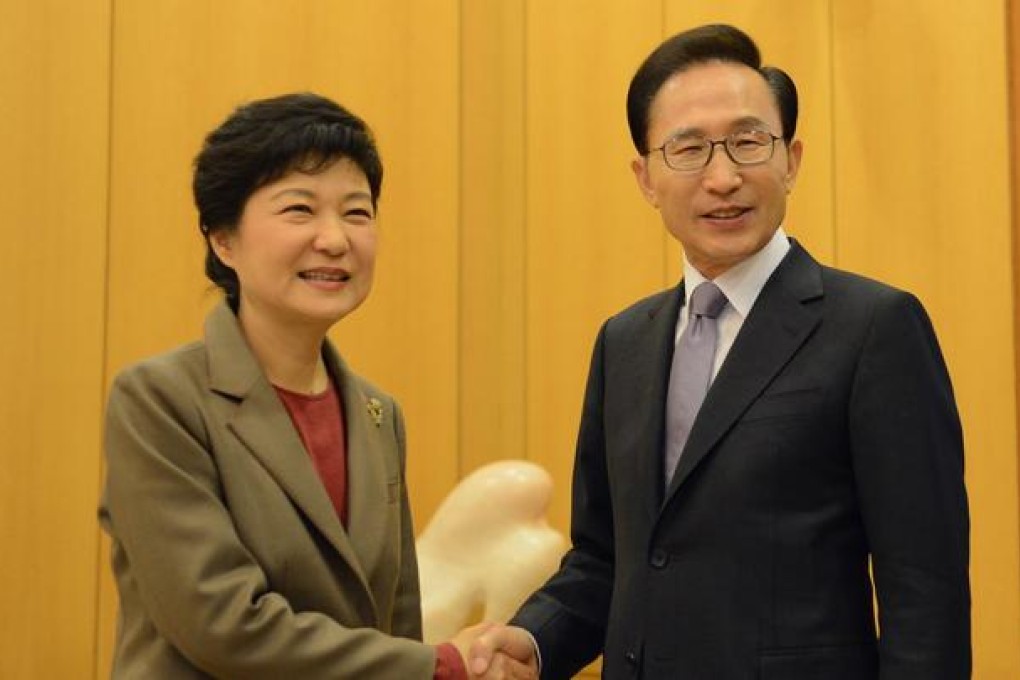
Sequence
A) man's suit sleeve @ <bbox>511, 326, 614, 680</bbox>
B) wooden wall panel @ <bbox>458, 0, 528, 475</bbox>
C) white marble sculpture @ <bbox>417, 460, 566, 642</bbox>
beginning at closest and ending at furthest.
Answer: man's suit sleeve @ <bbox>511, 326, 614, 680</bbox> → white marble sculpture @ <bbox>417, 460, 566, 642</bbox> → wooden wall panel @ <bbox>458, 0, 528, 475</bbox>

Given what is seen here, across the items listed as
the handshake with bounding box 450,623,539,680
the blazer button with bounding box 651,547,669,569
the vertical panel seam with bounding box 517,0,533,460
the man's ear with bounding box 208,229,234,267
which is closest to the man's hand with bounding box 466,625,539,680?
the handshake with bounding box 450,623,539,680

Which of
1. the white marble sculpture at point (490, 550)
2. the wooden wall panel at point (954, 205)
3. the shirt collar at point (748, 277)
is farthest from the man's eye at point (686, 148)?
the wooden wall panel at point (954, 205)

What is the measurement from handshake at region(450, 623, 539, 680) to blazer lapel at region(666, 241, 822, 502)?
0.42 m

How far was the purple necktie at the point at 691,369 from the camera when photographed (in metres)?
2.06

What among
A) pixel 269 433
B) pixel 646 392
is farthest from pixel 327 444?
pixel 646 392

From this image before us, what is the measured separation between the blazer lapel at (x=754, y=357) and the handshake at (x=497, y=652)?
0.42 metres

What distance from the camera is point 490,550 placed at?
333cm

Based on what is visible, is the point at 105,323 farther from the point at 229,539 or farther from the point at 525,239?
the point at 229,539

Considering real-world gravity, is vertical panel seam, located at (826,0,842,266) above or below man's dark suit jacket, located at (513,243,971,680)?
above

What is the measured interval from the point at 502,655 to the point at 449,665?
0.66 feet

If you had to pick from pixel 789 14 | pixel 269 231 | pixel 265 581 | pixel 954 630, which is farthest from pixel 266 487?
pixel 789 14

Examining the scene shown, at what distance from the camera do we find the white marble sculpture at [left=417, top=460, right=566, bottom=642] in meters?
3.26

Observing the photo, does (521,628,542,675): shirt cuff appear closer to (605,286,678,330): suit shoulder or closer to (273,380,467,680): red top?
(273,380,467,680): red top

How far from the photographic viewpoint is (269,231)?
206cm
